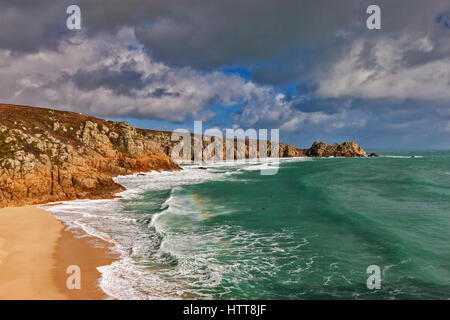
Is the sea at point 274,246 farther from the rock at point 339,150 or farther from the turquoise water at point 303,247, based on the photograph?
the rock at point 339,150

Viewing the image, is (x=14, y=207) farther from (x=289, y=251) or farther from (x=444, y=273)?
(x=444, y=273)

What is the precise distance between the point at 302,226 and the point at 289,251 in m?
5.59

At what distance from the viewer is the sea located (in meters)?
11.6

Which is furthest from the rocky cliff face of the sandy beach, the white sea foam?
the sandy beach

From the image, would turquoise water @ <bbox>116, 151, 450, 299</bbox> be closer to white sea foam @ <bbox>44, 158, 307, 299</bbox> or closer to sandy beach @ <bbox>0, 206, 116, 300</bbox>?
white sea foam @ <bbox>44, 158, 307, 299</bbox>

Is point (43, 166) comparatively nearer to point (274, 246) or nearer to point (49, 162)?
point (49, 162)

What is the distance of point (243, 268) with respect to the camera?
13.7m

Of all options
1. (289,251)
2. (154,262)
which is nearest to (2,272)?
(154,262)

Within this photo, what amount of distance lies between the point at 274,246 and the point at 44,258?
45.2ft

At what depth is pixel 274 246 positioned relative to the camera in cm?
1675

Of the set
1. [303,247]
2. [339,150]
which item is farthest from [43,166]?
[339,150]

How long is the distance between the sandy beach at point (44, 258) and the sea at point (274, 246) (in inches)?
39.8

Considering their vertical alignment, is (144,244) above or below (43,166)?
below
